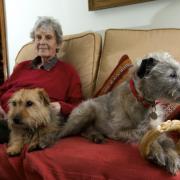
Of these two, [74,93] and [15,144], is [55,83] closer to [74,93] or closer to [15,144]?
[74,93]

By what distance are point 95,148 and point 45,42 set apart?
119 cm

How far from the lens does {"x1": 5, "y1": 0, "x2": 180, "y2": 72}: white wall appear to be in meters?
2.65

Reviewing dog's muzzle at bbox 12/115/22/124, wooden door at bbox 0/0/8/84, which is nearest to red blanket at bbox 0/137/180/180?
dog's muzzle at bbox 12/115/22/124

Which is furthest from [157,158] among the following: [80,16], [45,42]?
[80,16]

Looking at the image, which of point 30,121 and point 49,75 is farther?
point 49,75

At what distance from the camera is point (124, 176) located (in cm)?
153

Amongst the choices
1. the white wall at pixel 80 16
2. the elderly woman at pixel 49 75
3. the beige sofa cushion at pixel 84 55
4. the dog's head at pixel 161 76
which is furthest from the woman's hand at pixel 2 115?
the white wall at pixel 80 16

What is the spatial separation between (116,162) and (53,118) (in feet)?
2.35

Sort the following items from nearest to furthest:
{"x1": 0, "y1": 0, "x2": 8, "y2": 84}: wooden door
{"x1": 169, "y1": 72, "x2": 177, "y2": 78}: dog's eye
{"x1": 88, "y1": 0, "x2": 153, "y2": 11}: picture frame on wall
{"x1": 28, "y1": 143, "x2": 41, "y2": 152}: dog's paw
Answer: {"x1": 169, "y1": 72, "x2": 177, "y2": 78}: dog's eye → {"x1": 28, "y1": 143, "x2": 41, "y2": 152}: dog's paw → {"x1": 88, "y1": 0, "x2": 153, "y2": 11}: picture frame on wall → {"x1": 0, "y1": 0, "x2": 8, "y2": 84}: wooden door

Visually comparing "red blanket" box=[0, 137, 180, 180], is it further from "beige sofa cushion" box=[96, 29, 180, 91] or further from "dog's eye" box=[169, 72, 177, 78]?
"beige sofa cushion" box=[96, 29, 180, 91]

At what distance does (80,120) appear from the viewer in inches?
80.4

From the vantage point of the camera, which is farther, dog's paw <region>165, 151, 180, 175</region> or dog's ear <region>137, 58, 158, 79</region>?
dog's ear <region>137, 58, 158, 79</region>

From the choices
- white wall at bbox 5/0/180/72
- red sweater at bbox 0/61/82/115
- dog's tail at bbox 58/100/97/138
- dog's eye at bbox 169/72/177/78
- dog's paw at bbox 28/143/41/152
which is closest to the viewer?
dog's eye at bbox 169/72/177/78

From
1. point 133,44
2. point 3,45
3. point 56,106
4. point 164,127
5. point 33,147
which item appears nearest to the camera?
point 164,127
